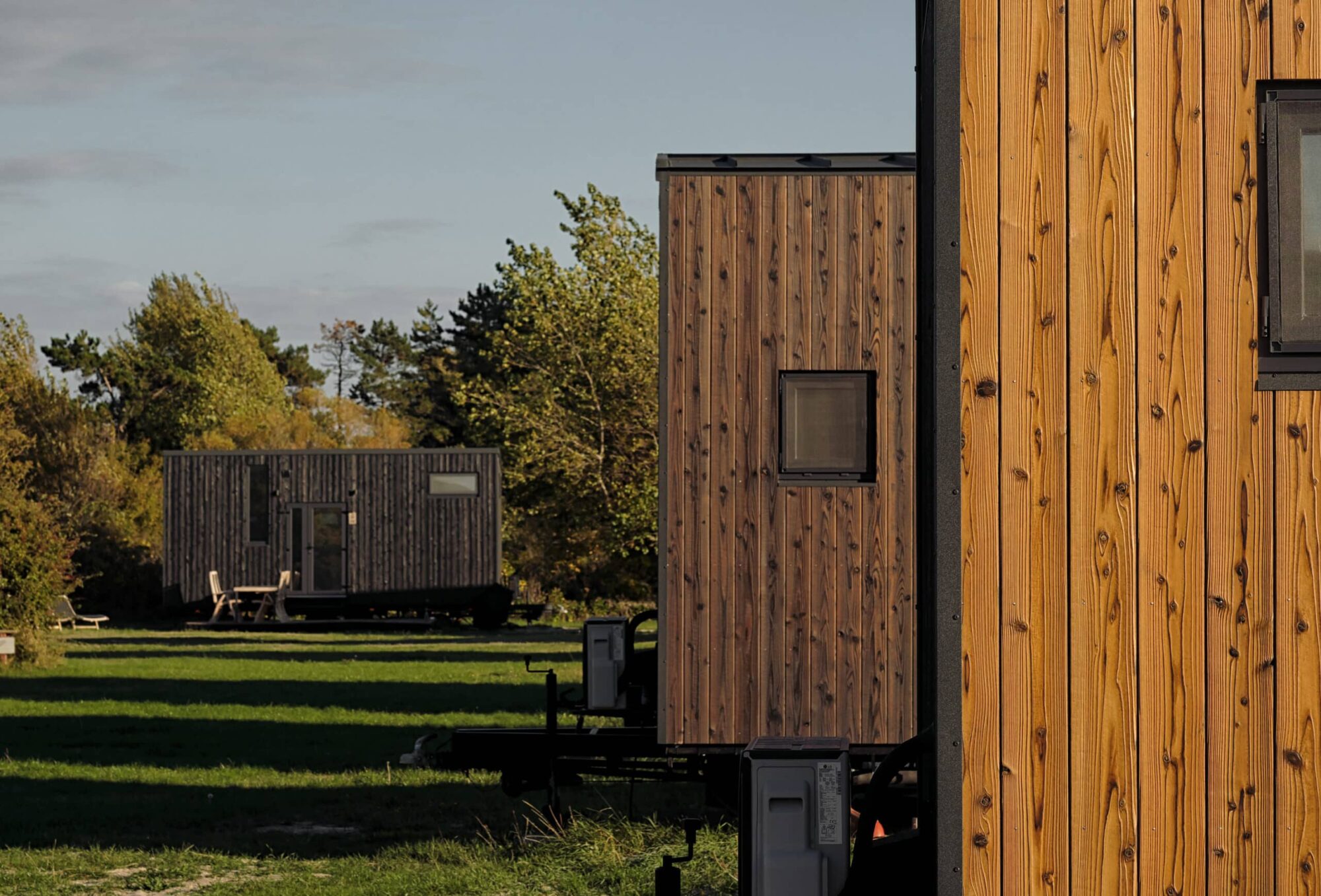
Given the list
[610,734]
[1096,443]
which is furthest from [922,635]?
[610,734]

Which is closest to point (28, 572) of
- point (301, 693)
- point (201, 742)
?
point (301, 693)

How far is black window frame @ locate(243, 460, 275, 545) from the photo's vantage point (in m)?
29.8

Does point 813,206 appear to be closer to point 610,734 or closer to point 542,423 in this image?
point 610,734

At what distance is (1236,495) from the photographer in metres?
3.93

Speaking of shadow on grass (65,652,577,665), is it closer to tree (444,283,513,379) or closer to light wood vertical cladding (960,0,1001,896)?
light wood vertical cladding (960,0,1001,896)

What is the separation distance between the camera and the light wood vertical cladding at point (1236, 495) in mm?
3875

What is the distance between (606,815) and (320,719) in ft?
20.5

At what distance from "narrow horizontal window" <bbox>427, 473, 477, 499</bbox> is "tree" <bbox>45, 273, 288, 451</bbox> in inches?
768

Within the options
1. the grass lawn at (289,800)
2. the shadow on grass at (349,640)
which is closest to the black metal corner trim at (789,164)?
the grass lawn at (289,800)

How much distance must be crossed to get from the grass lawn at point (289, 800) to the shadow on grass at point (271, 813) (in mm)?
22

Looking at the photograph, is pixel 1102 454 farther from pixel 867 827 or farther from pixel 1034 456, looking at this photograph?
pixel 867 827

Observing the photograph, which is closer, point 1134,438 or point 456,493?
point 1134,438

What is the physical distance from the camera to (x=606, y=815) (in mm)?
9523

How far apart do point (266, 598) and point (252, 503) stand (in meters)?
1.81
